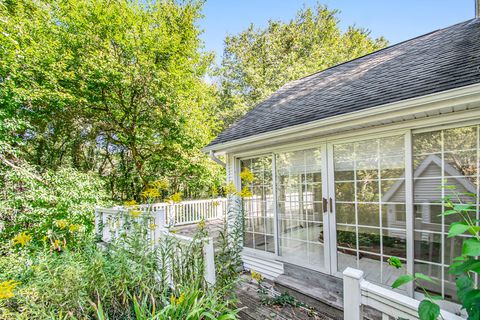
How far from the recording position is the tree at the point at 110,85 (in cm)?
680

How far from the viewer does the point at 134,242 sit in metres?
2.51

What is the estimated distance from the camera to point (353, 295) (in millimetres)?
1477

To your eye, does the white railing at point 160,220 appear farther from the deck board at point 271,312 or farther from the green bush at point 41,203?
the deck board at point 271,312

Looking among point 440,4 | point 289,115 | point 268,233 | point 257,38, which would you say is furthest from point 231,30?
point 268,233

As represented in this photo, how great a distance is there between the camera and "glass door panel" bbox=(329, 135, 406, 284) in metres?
2.76

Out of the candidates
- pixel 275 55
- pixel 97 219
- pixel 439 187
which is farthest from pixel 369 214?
pixel 275 55

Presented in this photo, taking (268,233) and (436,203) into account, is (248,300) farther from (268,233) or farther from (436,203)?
(436,203)

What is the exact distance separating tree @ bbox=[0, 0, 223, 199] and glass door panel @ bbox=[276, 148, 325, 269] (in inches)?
232

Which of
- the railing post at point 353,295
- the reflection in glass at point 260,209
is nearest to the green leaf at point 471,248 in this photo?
the railing post at point 353,295

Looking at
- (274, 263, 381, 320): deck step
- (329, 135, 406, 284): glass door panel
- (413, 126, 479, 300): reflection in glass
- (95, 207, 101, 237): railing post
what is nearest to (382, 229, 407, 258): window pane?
(329, 135, 406, 284): glass door panel

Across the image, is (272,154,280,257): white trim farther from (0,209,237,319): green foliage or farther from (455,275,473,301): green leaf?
(455,275,473,301): green leaf

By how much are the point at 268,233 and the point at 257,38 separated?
14.3 metres

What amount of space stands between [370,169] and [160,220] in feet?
10.5

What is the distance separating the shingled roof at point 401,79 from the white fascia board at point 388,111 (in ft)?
0.31
